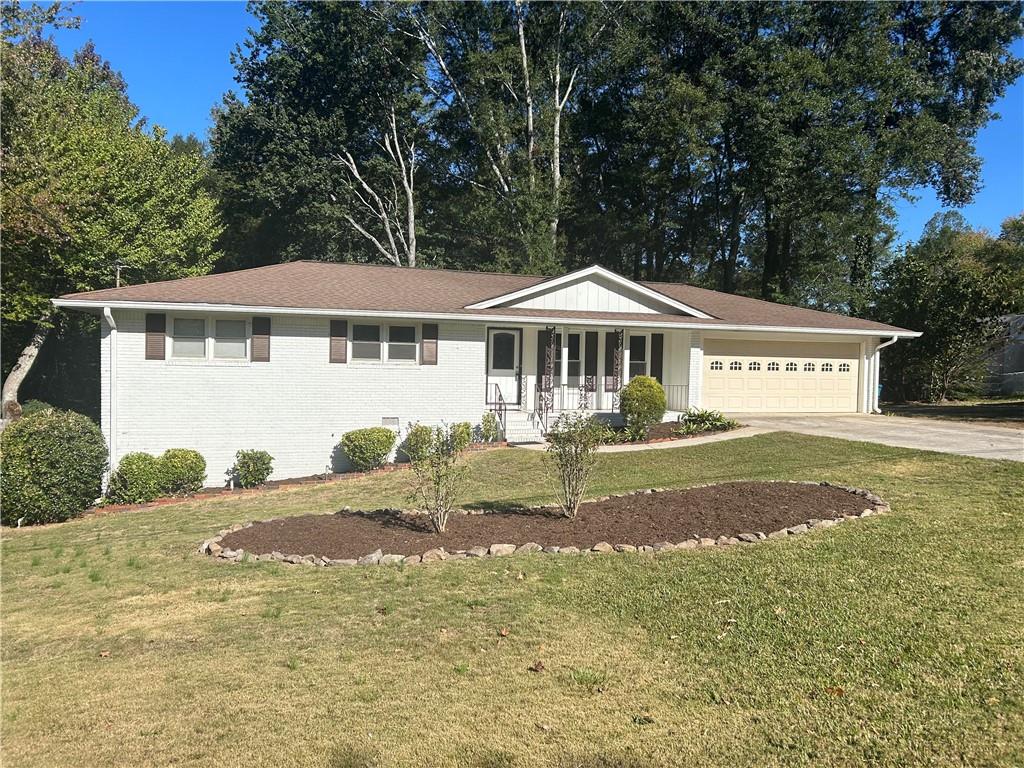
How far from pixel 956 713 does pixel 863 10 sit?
3485cm

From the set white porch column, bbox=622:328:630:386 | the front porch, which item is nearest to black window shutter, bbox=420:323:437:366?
the front porch

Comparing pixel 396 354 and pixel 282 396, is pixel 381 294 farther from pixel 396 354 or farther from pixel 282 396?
pixel 282 396

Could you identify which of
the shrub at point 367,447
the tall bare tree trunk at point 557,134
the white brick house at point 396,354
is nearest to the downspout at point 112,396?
the white brick house at point 396,354

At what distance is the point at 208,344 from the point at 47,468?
4253mm

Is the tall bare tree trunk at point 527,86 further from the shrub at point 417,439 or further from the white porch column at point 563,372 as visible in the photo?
the shrub at point 417,439

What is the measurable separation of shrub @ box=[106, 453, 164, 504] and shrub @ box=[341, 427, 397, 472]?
3.64 m

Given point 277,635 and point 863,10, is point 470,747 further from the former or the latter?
point 863,10

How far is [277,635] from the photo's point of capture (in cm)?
506

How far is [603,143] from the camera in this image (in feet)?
115

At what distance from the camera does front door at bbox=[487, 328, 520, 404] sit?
57.6 feet

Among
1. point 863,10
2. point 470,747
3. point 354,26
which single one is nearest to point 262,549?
point 470,747

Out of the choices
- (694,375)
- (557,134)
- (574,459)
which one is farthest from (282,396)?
(557,134)

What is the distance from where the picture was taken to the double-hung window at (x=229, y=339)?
14727 mm

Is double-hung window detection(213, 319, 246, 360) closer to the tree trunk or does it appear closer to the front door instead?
the front door
